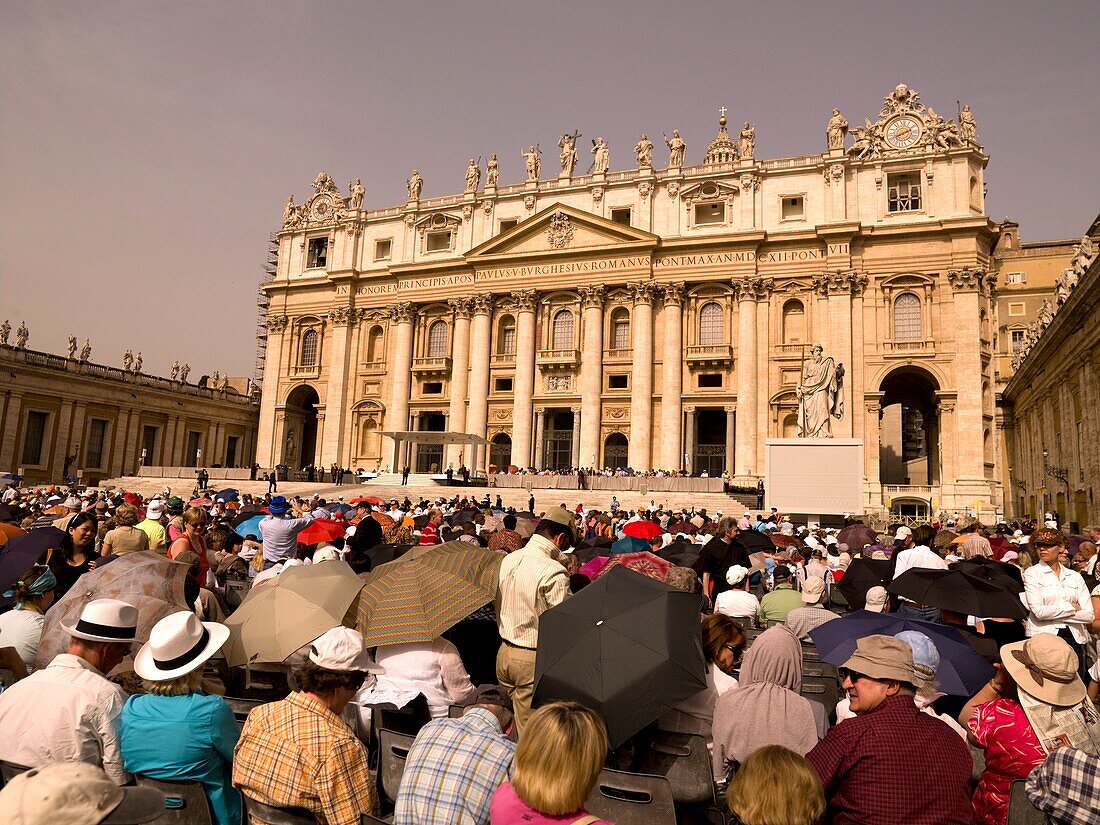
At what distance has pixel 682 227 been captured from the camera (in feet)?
143

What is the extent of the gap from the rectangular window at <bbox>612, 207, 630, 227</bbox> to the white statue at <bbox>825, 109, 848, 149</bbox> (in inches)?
463

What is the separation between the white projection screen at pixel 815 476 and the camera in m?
27.4

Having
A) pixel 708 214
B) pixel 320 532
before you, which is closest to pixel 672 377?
pixel 708 214

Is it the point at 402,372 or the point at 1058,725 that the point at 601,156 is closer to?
the point at 402,372

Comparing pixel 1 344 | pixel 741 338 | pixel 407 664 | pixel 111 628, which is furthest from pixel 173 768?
pixel 1 344

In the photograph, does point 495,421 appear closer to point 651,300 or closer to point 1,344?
point 651,300

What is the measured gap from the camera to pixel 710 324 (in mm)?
42844

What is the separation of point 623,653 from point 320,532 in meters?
7.97

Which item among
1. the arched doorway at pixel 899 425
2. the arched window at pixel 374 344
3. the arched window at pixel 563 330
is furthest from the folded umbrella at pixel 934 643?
the arched window at pixel 374 344

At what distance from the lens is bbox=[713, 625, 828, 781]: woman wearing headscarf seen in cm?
402

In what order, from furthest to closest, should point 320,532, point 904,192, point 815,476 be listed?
point 904,192, point 815,476, point 320,532

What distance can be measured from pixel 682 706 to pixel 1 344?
50.1 meters

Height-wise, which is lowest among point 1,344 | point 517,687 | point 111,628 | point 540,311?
point 517,687

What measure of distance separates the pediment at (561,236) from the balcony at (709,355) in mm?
6523
